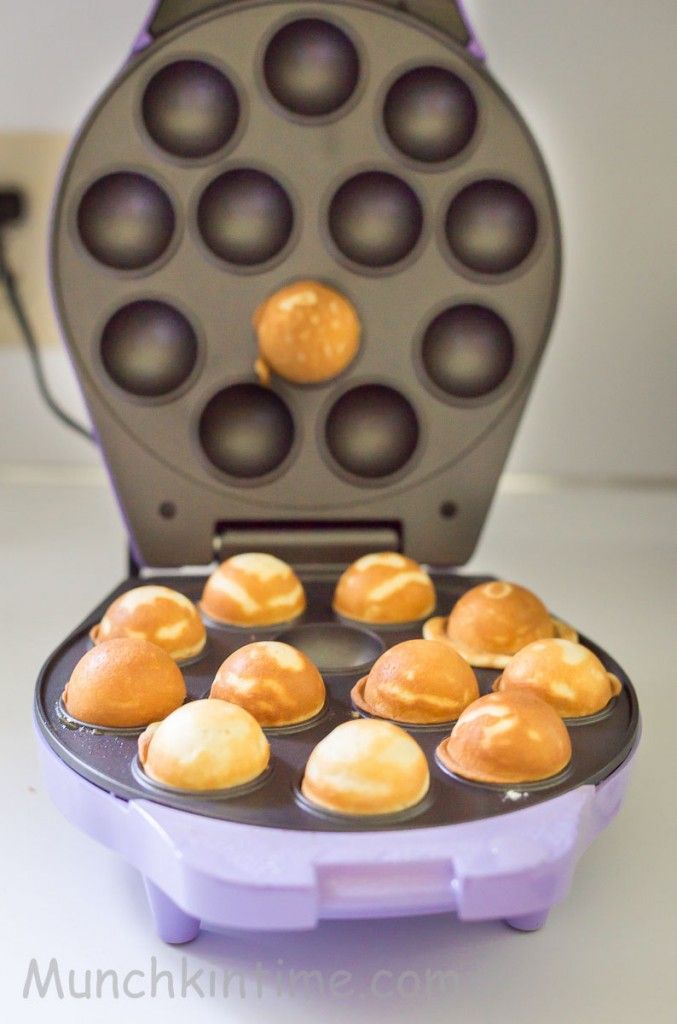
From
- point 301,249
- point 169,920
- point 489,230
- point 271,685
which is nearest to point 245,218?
point 301,249

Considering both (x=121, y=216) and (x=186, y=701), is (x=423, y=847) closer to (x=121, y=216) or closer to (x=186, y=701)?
(x=186, y=701)

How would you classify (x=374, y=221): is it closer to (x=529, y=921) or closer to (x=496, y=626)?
(x=496, y=626)

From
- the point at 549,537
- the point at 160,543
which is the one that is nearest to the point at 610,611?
the point at 549,537

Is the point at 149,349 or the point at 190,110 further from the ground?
the point at 190,110

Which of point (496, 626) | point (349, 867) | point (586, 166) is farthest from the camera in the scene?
point (586, 166)

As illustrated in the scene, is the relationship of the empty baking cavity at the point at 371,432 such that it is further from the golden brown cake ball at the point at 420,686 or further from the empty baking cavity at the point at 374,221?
the golden brown cake ball at the point at 420,686

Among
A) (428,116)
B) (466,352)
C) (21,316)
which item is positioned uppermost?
(428,116)

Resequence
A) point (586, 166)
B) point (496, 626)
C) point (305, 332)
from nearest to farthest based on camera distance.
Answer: point (496, 626) < point (305, 332) < point (586, 166)
